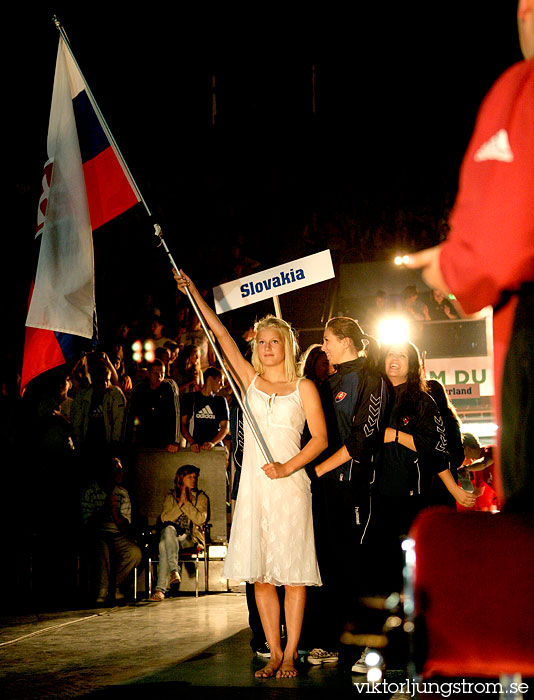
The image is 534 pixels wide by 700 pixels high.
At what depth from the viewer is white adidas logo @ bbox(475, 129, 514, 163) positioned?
1507 mm

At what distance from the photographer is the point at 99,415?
35.4 feet

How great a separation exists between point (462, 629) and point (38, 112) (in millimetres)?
16762

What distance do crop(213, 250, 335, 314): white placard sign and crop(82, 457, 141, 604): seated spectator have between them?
400 cm

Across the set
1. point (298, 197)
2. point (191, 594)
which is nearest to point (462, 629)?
point (191, 594)

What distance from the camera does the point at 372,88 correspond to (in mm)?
22141

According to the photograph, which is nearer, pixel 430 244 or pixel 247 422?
pixel 247 422

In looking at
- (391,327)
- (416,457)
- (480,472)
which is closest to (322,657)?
(416,457)

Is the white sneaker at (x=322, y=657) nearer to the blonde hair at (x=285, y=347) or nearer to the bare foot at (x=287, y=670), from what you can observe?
the bare foot at (x=287, y=670)

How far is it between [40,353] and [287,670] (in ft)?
8.82

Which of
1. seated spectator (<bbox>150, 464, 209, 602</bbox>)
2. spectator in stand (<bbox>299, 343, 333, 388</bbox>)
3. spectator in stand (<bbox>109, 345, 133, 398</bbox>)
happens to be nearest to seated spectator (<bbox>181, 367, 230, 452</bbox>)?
seated spectator (<bbox>150, 464, 209, 602</bbox>)

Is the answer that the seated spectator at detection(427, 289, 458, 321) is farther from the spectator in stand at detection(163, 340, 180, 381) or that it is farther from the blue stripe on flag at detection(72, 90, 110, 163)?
the blue stripe on flag at detection(72, 90, 110, 163)

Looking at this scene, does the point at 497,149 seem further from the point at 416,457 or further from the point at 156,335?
the point at 156,335

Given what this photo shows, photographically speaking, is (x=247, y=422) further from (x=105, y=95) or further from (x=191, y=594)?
(x=105, y=95)

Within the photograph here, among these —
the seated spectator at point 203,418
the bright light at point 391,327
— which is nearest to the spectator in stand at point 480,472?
the bright light at point 391,327
